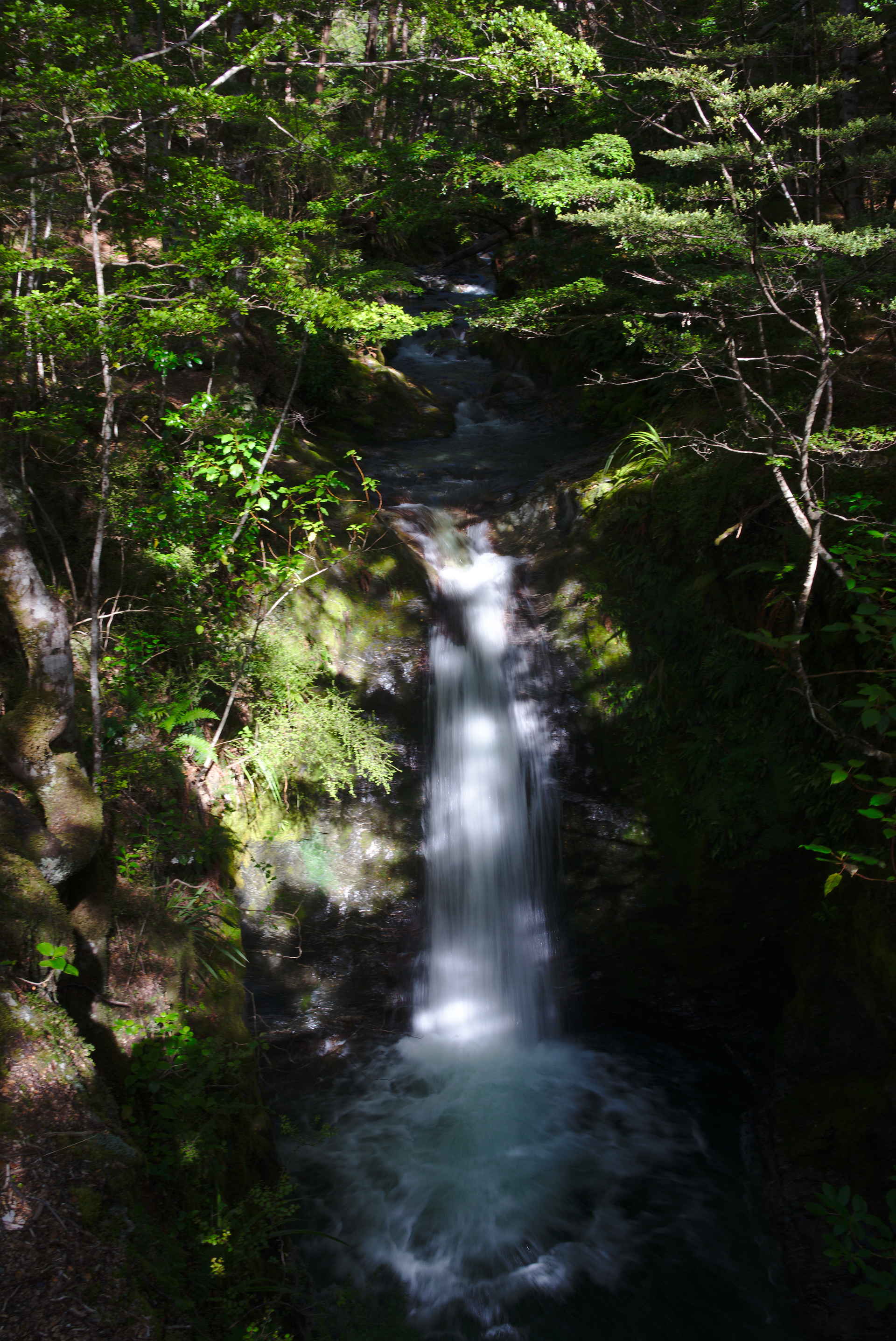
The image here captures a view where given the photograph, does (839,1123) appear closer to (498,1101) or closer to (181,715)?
(498,1101)

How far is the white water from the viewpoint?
4.63m

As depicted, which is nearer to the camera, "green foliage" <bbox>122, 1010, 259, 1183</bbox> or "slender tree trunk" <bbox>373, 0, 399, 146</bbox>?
"green foliage" <bbox>122, 1010, 259, 1183</bbox>

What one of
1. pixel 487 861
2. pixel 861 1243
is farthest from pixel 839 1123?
pixel 487 861

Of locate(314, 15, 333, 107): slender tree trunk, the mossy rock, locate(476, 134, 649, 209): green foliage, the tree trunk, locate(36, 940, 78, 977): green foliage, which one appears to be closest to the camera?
locate(36, 940, 78, 977): green foliage

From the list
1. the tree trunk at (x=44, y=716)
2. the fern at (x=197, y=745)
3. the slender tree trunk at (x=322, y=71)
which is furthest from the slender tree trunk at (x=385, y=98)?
the tree trunk at (x=44, y=716)

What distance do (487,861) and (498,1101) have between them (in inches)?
81.0

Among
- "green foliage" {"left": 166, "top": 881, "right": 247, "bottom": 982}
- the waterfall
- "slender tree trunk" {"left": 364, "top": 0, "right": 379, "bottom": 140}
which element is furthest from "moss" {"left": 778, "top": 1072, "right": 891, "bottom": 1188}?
"slender tree trunk" {"left": 364, "top": 0, "right": 379, "bottom": 140}

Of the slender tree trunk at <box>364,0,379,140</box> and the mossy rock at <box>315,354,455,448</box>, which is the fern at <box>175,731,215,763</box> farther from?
the slender tree trunk at <box>364,0,379,140</box>

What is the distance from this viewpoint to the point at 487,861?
6.79 m

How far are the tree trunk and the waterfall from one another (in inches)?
140

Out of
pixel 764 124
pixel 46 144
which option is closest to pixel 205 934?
pixel 46 144

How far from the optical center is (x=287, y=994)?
20.0 ft

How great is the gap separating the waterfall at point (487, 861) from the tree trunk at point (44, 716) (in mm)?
3554

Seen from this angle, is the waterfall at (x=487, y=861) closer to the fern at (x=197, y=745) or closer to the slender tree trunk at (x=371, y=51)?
the fern at (x=197, y=745)
